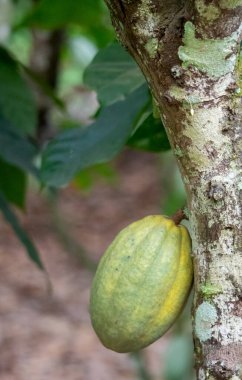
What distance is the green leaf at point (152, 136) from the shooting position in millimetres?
1269

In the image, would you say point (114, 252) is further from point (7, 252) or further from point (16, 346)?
point (7, 252)

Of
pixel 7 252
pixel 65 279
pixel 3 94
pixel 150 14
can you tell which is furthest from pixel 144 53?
pixel 7 252

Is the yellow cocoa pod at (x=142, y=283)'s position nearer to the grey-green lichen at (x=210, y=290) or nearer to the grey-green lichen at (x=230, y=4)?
the grey-green lichen at (x=210, y=290)

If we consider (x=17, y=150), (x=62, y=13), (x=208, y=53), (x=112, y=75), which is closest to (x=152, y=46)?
(x=208, y=53)

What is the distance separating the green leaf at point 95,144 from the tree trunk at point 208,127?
57cm

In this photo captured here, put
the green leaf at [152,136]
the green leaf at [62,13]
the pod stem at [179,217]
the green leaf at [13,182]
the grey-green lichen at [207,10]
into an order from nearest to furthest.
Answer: the grey-green lichen at [207,10]
the pod stem at [179,217]
the green leaf at [152,136]
the green leaf at [13,182]
the green leaf at [62,13]

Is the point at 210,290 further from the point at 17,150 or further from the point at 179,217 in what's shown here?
the point at 17,150

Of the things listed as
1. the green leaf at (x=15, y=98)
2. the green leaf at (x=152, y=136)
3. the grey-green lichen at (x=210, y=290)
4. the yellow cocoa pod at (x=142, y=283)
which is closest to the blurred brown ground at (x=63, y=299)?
the green leaf at (x=15, y=98)

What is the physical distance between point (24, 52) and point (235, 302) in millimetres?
4810

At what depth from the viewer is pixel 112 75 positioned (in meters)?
1.39

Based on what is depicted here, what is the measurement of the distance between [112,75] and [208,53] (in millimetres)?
614

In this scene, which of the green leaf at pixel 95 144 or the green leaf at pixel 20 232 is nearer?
the green leaf at pixel 95 144

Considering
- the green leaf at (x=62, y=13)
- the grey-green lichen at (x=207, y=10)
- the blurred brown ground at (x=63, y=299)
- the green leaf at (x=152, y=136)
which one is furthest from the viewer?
the blurred brown ground at (x=63, y=299)

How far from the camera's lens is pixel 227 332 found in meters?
0.77
